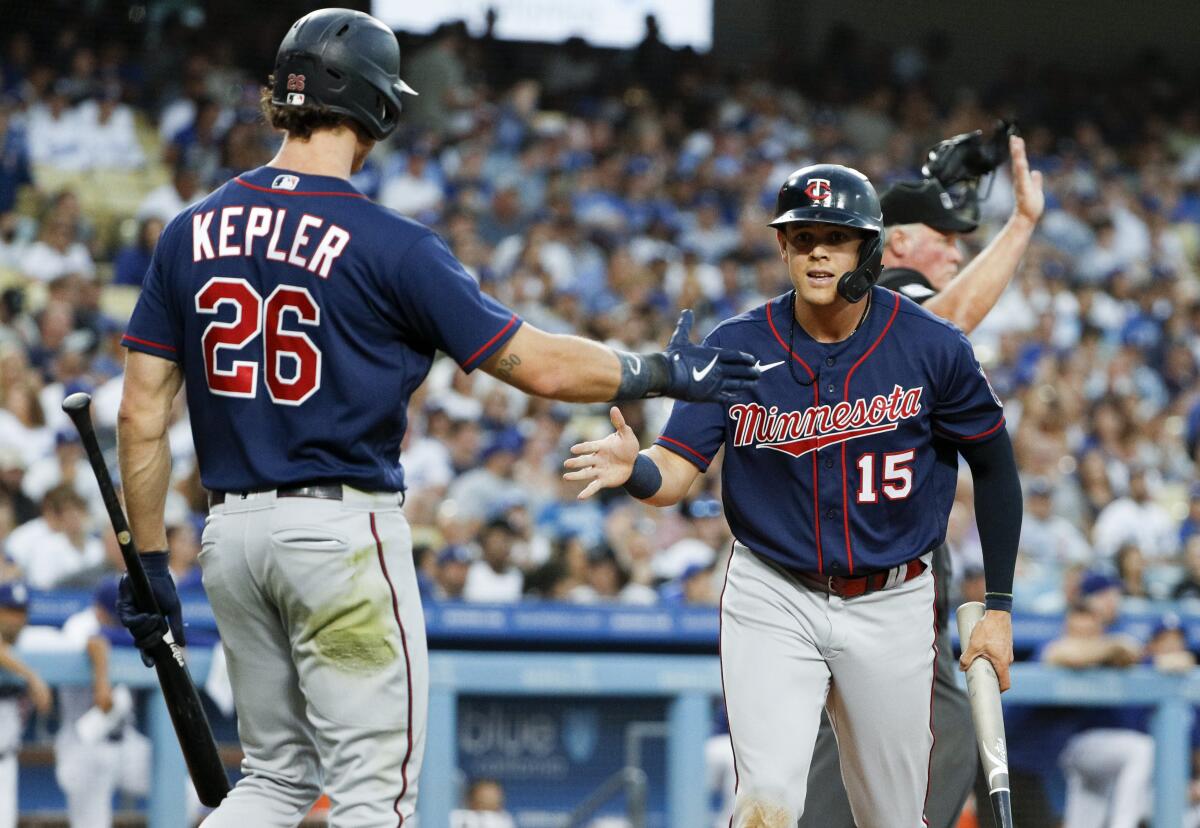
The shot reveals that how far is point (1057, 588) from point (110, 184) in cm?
723

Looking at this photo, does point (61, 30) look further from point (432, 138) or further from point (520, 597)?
point (520, 597)

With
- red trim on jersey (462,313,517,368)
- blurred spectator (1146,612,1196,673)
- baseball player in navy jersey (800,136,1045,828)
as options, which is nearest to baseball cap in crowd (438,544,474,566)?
blurred spectator (1146,612,1196,673)

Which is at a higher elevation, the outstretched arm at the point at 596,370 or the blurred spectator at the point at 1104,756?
the outstretched arm at the point at 596,370

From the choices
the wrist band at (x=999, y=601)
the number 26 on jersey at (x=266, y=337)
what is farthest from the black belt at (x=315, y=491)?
the wrist band at (x=999, y=601)

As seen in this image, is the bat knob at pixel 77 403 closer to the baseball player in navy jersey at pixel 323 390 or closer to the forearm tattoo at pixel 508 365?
the baseball player in navy jersey at pixel 323 390

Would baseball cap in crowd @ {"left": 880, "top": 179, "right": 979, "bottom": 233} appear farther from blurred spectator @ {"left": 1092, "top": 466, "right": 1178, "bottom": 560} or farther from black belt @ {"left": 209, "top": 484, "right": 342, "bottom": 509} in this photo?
blurred spectator @ {"left": 1092, "top": 466, "right": 1178, "bottom": 560}

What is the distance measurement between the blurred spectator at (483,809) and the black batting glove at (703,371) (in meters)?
2.74

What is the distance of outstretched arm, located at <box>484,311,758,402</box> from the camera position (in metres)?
2.93

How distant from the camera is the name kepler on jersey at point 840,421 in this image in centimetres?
345

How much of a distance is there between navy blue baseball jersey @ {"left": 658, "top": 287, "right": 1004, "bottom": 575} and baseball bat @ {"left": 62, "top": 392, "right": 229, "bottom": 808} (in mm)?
1188

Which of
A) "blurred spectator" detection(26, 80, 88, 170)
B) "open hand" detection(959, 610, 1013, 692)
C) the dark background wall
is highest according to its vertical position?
the dark background wall

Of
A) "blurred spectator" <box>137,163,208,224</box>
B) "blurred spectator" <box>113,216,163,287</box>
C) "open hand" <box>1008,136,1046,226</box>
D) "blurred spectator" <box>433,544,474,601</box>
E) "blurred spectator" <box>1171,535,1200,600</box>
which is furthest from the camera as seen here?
"blurred spectator" <box>137,163,208,224</box>

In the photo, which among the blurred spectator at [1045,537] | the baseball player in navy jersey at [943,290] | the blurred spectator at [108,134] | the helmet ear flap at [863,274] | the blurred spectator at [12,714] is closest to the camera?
the helmet ear flap at [863,274]

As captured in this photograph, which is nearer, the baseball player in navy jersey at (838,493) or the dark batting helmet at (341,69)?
the dark batting helmet at (341,69)
